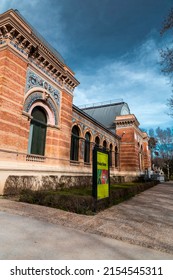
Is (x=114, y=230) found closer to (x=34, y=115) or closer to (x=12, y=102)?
(x=12, y=102)

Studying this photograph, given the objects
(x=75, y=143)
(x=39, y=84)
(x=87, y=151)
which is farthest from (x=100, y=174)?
(x=87, y=151)

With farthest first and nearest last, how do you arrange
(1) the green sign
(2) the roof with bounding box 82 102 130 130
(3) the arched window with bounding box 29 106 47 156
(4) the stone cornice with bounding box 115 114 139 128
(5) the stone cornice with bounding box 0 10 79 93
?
(2) the roof with bounding box 82 102 130 130 → (4) the stone cornice with bounding box 115 114 139 128 → (3) the arched window with bounding box 29 106 47 156 → (5) the stone cornice with bounding box 0 10 79 93 → (1) the green sign

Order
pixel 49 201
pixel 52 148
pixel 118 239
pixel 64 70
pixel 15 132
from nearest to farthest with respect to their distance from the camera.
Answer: pixel 118 239 < pixel 49 201 < pixel 15 132 < pixel 52 148 < pixel 64 70

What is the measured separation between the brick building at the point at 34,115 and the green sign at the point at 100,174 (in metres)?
4.46

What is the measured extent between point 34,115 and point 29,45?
14.1ft

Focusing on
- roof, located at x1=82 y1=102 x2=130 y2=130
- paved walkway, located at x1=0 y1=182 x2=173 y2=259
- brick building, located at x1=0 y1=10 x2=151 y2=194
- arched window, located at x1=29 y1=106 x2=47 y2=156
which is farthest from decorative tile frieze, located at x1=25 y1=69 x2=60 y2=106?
roof, located at x1=82 y1=102 x2=130 y2=130

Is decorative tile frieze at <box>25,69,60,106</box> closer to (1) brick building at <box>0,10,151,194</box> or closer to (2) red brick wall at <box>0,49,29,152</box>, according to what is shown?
(1) brick building at <box>0,10,151,194</box>

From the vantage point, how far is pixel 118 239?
3.67 meters

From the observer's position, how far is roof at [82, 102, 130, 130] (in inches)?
1287

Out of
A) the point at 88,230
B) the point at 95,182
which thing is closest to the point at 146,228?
the point at 88,230

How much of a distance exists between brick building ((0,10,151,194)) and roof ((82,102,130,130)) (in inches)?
568

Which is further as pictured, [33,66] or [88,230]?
[33,66]
